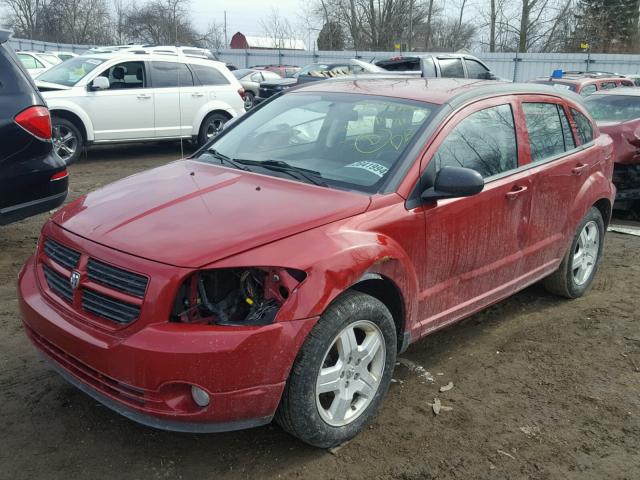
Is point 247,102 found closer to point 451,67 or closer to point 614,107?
point 451,67

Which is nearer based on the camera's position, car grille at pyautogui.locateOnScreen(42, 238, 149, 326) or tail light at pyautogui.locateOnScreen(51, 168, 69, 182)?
car grille at pyautogui.locateOnScreen(42, 238, 149, 326)

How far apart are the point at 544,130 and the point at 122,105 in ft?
26.1

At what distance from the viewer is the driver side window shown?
10.5m

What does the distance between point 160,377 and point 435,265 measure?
164cm

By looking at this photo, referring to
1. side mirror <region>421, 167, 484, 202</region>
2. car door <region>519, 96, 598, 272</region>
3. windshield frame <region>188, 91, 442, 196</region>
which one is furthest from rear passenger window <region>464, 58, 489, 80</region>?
side mirror <region>421, 167, 484, 202</region>

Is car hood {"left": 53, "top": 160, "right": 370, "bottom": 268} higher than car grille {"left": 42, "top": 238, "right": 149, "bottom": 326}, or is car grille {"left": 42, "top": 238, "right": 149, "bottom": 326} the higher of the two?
car hood {"left": 53, "top": 160, "right": 370, "bottom": 268}

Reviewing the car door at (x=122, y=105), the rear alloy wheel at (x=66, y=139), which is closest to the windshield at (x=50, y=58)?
the car door at (x=122, y=105)

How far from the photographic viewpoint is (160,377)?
2.51 meters

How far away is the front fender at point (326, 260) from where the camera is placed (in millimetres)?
2627

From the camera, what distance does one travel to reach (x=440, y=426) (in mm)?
3230

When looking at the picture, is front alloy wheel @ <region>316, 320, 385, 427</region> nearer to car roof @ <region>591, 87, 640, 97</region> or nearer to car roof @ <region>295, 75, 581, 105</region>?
car roof @ <region>295, 75, 581, 105</region>

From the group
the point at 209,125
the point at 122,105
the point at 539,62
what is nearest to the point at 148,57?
the point at 122,105

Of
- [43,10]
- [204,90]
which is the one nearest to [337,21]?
[43,10]

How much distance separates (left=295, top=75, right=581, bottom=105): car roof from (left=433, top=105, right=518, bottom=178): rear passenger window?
0.14 m
